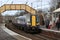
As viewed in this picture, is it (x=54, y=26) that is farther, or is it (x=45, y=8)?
(x=45, y=8)

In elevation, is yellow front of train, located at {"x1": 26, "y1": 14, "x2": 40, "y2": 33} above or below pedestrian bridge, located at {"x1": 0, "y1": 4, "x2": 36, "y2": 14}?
below

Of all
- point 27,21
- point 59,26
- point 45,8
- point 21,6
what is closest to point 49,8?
point 45,8

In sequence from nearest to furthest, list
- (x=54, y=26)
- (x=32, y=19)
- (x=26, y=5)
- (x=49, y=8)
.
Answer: (x=54, y=26), (x=32, y=19), (x=26, y=5), (x=49, y=8)

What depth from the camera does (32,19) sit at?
32688mm

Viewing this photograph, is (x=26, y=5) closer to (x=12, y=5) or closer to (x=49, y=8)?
(x=12, y=5)

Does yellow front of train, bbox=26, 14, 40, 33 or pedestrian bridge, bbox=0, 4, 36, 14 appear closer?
yellow front of train, bbox=26, 14, 40, 33

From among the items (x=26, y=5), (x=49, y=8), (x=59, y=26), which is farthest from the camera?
(x=49, y=8)

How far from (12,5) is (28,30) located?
105 feet

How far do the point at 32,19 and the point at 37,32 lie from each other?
2315mm

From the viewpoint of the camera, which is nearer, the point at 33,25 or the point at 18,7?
the point at 33,25

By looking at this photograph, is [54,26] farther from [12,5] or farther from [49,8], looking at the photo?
[49,8]

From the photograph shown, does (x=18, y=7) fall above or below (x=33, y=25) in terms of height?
above

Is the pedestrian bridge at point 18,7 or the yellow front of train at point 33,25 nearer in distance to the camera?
the yellow front of train at point 33,25

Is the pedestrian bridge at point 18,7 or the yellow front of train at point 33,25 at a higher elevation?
the pedestrian bridge at point 18,7
